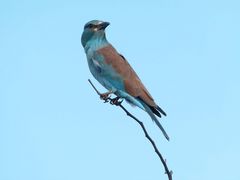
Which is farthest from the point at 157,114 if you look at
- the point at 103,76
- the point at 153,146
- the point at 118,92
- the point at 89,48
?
the point at 153,146

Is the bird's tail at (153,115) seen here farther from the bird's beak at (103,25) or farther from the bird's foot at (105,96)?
the bird's beak at (103,25)

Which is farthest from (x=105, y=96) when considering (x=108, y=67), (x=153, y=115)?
(x=108, y=67)

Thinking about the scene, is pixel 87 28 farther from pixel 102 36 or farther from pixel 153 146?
pixel 153 146

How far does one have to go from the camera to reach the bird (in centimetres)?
489

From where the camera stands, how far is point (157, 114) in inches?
175

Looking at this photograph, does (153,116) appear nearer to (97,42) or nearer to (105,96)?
(105,96)

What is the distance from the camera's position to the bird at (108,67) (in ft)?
16.0

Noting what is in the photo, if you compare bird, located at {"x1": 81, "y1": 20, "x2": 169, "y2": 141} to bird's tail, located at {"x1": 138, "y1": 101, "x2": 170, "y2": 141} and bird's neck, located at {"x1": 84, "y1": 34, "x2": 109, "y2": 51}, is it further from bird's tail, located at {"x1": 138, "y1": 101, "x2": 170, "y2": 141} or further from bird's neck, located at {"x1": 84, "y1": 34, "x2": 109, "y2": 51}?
bird's tail, located at {"x1": 138, "y1": 101, "x2": 170, "y2": 141}

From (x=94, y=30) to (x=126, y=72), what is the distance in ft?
1.74

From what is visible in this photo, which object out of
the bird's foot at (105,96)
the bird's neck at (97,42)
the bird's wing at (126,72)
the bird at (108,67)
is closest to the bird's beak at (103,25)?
the bird at (108,67)

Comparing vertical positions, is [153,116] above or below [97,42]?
below

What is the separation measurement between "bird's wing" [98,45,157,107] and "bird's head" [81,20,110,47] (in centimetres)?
16

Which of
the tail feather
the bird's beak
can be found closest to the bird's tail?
the tail feather

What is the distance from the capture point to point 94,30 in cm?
523
